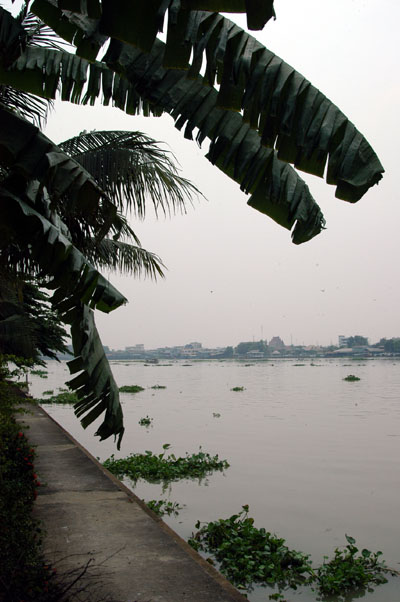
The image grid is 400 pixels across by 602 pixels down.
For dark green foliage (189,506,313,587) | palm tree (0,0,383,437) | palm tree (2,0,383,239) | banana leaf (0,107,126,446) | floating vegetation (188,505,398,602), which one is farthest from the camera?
dark green foliage (189,506,313,587)

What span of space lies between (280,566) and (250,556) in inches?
13.2

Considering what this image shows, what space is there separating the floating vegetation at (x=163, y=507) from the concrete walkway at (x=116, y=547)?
2.86 feet

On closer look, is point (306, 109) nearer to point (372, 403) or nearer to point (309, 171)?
point (309, 171)

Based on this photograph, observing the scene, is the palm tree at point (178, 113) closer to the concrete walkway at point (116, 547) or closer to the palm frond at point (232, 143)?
the palm frond at point (232, 143)

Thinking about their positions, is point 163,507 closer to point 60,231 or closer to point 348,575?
point 348,575

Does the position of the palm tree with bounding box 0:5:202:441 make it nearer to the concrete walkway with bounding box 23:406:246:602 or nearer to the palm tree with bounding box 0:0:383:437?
the palm tree with bounding box 0:0:383:437

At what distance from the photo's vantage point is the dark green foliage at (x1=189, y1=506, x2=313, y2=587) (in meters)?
5.57

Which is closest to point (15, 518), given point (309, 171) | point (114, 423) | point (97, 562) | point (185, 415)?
point (97, 562)

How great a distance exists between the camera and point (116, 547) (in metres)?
4.87

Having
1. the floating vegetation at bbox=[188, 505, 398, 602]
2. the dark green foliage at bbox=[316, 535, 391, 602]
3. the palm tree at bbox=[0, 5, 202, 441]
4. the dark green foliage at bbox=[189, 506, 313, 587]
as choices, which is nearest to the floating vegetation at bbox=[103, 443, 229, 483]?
the dark green foliage at bbox=[189, 506, 313, 587]

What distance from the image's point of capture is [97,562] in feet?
14.6

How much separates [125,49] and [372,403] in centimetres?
2506

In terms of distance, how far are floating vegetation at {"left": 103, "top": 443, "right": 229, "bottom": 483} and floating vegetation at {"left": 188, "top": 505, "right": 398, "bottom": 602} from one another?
3.95 metres

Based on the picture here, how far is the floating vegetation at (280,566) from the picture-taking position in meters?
5.46
